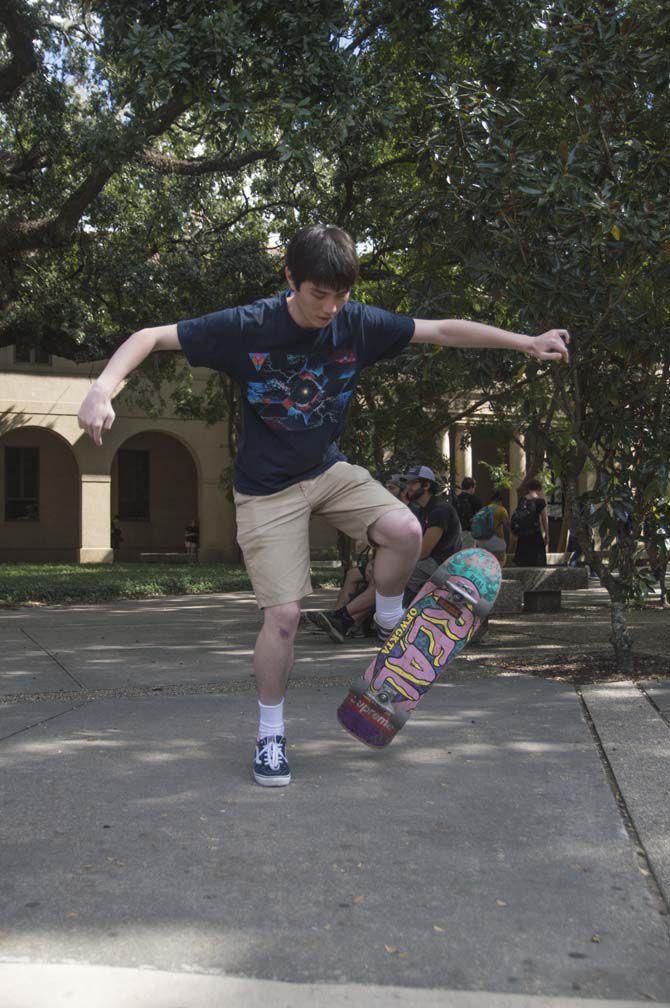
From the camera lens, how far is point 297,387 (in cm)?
368

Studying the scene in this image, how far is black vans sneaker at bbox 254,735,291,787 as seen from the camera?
11.5ft

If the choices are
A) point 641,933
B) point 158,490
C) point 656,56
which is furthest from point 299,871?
point 158,490

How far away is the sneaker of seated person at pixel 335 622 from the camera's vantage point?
805cm

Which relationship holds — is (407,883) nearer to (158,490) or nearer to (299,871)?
(299,871)

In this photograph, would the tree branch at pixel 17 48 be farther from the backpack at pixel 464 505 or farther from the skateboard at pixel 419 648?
the skateboard at pixel 419 648

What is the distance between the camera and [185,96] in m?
8.36

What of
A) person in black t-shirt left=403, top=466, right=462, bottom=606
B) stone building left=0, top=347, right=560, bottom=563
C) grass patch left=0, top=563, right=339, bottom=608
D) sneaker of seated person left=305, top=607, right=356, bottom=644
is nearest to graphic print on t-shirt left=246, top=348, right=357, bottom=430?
person in black t-shirt left=403, top=466, right=462, bottom=606

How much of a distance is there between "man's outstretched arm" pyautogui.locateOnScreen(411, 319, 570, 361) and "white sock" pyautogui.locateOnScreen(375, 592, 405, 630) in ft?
3.43

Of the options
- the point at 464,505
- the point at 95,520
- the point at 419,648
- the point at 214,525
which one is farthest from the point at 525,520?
the point at 95,520

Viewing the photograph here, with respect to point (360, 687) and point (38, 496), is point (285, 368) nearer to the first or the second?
point (360, 687)

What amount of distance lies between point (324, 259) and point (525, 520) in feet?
35.6

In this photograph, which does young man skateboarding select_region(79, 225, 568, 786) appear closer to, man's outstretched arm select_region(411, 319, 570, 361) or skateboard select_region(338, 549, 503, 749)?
man's outstretched arm select_region(411, 319, 570, 361)

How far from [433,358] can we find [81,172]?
9404 mm

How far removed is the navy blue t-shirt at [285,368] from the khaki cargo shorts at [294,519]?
0.05 metres
